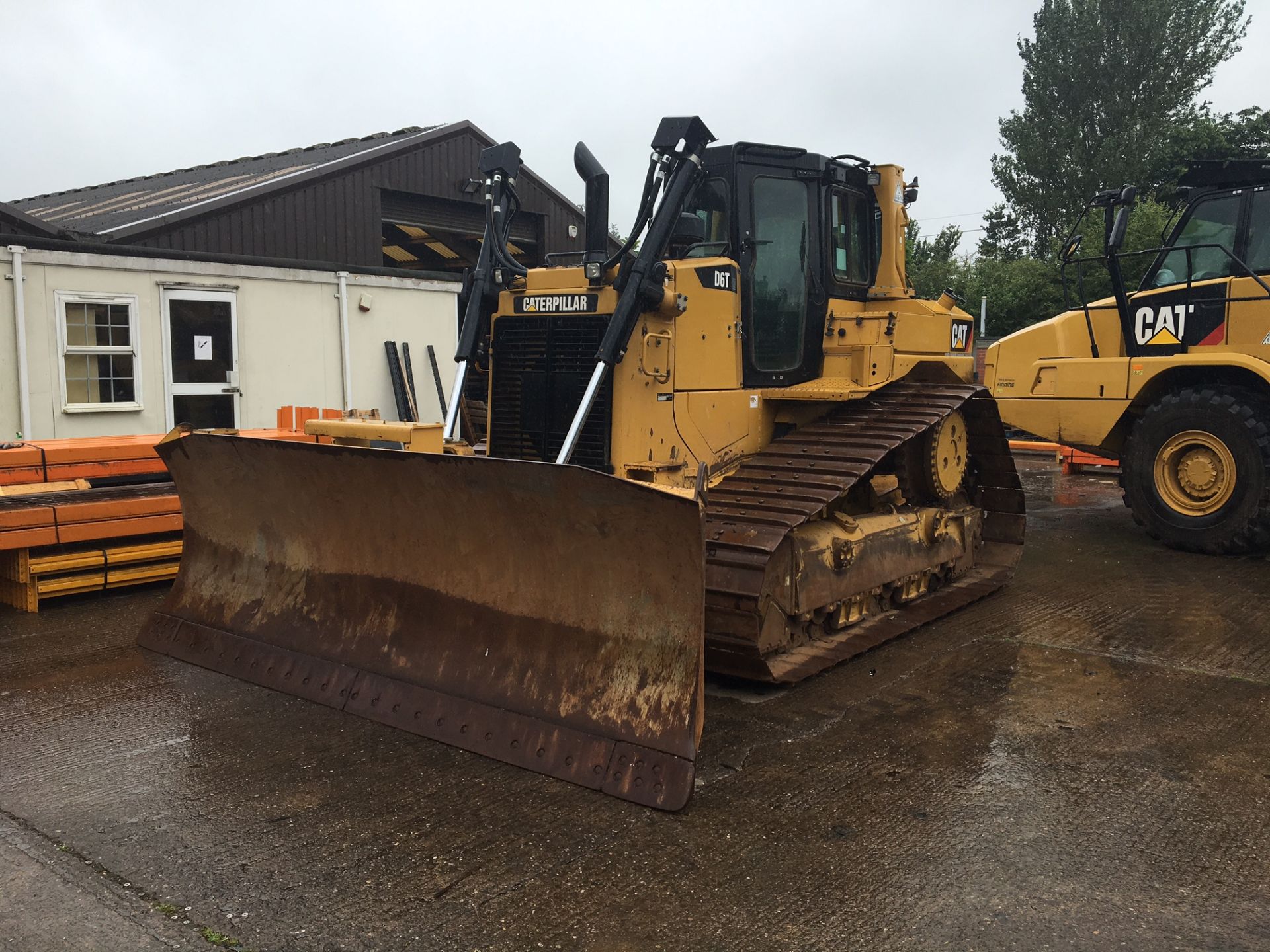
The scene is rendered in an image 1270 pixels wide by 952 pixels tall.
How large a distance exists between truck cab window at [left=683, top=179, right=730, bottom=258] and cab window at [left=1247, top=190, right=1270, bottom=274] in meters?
5.02

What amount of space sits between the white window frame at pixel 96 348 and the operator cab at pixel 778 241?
21.1 feet

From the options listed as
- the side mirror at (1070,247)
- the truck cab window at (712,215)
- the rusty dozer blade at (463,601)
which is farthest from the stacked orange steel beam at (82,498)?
the side mirror at (1070,247)

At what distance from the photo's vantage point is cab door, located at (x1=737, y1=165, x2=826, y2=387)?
5.95 m

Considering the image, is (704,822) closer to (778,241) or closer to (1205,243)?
(778,241)

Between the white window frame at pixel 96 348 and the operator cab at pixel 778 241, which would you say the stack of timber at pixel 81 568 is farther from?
the operator cab at pixel 778 241

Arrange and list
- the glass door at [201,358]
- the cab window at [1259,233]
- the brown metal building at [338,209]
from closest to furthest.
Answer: the cab window at [1259,233] → the glass door at [201,358] → the brown metal building at [338,209]

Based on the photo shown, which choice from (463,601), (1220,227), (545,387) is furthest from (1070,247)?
(463,601)

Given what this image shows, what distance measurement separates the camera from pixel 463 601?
4.39 meters

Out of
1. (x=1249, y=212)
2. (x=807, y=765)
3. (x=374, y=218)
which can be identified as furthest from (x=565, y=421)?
(x=374, y=218)

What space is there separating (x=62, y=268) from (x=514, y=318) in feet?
19.3

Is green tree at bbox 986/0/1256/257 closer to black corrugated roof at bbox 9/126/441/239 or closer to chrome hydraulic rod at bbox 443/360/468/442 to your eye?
black corrugated roof at bbox 9/126/441/239

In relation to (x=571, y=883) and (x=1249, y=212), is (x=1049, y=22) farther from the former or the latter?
(x=571, y=883)

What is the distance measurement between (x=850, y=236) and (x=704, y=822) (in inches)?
163

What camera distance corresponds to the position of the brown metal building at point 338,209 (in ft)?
37.3
